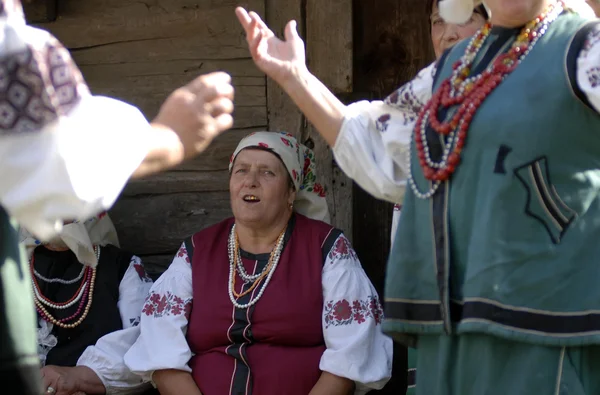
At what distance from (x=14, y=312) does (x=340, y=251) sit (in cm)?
211

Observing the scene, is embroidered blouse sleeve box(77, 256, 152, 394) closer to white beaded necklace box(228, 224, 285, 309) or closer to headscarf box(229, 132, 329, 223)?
white beaded necklace box(228, 224, 285, 309)

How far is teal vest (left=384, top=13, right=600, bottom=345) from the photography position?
2.16 metres

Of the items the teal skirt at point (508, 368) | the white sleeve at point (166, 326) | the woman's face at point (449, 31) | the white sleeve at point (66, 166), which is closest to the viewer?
the white sleeve at point (66, 166)

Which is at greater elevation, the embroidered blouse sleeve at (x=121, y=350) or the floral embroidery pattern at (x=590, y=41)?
the floral embroidery pattern at (x=590, y=41)

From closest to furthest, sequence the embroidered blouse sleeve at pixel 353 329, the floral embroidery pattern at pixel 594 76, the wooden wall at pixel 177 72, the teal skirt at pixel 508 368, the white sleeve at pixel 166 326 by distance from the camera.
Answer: the floral embroidery pattern at pixel 594 76
the teal skirt at pixel 508 368
the embroidered blouse sleeve at pixel 353 329
the white sleeve at pixel 166 326
the wooden wall at pixel 177 72

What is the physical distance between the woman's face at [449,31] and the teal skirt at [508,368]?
1263 mm

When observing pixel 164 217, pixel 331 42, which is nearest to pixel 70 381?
pixel 164 217

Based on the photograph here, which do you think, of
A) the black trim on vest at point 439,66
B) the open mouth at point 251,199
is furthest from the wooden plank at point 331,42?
the black trim on vest at point 439,66

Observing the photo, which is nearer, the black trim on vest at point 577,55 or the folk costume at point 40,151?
the folk costume at point 40,151

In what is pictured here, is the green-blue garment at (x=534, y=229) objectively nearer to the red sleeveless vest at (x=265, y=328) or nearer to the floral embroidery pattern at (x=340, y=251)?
the red sleeveless vest at (x=265, y=328)

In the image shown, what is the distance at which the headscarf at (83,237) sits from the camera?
3943 millimetres

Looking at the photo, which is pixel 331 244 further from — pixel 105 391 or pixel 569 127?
pixel 569 127

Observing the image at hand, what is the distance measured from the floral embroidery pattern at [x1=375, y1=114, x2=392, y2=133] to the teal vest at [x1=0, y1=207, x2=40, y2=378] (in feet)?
3.51

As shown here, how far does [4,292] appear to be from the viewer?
1.70 meters
